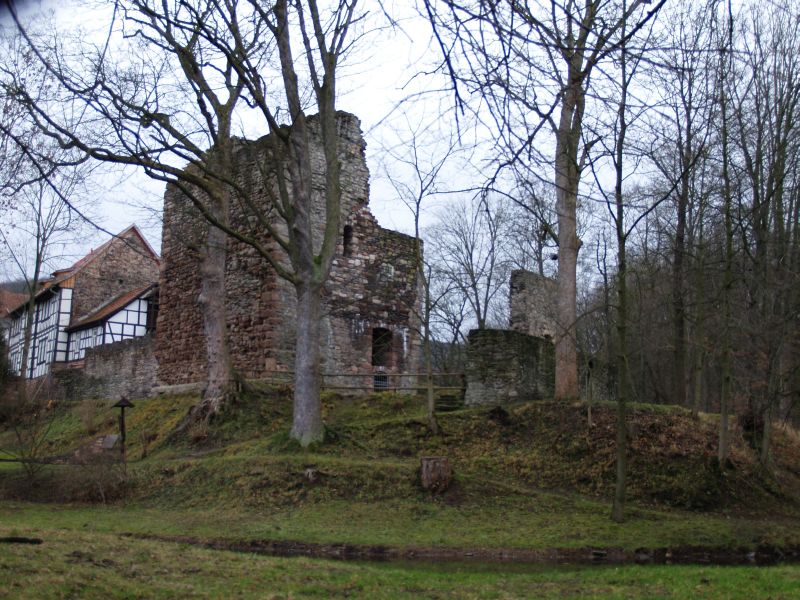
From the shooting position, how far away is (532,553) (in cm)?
1040

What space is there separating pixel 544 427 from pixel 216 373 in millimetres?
6876

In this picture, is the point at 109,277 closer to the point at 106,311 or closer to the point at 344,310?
the point at 106,311

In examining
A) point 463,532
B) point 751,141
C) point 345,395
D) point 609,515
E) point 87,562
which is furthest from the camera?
point 345,395

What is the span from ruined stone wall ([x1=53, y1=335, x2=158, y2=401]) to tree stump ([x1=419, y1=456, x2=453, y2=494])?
1491 centimetres

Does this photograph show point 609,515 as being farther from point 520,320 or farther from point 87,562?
point 520,320

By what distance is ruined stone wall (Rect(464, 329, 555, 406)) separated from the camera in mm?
17641

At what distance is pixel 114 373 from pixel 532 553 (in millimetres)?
21611

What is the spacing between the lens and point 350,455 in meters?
15.0

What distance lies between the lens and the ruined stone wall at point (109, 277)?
38.2 metres

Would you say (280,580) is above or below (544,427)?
below

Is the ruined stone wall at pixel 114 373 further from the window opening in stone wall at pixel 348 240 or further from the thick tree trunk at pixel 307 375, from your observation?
the thick tree trunk at pixel 307 375

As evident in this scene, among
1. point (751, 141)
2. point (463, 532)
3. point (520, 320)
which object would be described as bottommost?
point (463, 532)

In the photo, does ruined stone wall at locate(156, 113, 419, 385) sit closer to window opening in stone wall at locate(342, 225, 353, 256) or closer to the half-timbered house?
window opening in stone wall at locate(342, 225, 353, 256)

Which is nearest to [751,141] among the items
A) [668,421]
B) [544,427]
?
[668,421]
